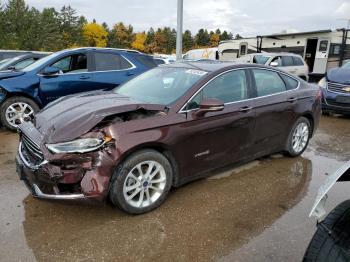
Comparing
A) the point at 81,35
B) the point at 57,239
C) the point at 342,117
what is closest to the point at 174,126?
the point at 57,239

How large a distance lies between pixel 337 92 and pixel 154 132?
23.1 feet

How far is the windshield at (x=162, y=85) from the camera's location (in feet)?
13.0

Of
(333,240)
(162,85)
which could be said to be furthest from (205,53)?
(333,240)

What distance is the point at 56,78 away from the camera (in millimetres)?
6859

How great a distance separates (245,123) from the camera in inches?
173

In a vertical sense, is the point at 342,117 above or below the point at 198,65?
below

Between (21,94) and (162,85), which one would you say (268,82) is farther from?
(21,94)

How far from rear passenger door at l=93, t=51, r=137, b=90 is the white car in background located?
21.8 feet

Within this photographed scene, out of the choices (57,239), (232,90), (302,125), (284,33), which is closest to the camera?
(57,239)

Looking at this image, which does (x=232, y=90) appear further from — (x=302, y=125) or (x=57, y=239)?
(x=57, y=239)

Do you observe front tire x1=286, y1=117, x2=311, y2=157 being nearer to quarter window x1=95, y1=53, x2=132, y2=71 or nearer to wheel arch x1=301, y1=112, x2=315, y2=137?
wheel arch x1=301, y1=112, x2=315, y2=137

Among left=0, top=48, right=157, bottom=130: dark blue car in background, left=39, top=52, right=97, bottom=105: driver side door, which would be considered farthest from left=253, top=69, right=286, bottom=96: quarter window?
left=39, top=52, right=97, bottom=105: driver side door

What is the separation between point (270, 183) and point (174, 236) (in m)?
1.83

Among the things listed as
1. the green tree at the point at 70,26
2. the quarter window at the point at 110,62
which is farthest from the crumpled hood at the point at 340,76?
the green tree at the point at 70,26
